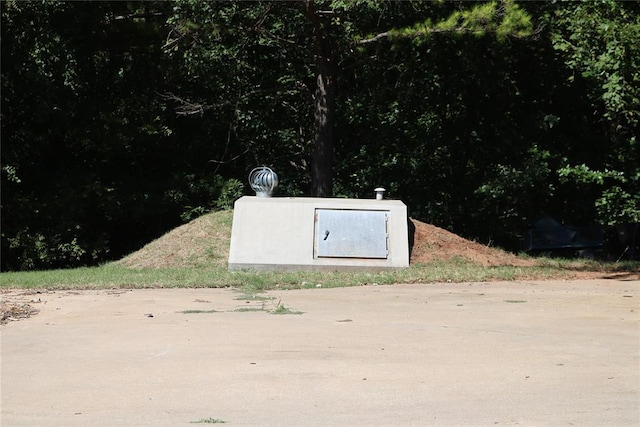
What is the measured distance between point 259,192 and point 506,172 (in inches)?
262

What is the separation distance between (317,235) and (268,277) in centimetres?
217

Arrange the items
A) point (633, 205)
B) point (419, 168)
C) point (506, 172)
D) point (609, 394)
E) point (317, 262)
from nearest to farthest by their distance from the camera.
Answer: point (609, 394) → point (317, 262) → point (633, 205) → point (506, 172) → point (419, 168)

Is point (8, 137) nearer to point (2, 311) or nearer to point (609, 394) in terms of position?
point (2, 311)

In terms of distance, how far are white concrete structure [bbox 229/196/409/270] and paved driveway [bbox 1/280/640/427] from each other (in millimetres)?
4309

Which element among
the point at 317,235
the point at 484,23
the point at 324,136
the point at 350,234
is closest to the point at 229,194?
the point at 324,136

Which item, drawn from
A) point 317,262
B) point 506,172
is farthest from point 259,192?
point 506,172

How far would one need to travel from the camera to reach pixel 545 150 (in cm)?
2256

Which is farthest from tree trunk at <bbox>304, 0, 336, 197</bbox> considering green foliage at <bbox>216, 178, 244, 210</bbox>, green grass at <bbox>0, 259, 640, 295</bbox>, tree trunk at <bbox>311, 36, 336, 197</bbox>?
green grass at <bbox>0, 259, 640, 295</bbox>

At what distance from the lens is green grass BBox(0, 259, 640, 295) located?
14.6 meters

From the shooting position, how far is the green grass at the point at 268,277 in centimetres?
1464

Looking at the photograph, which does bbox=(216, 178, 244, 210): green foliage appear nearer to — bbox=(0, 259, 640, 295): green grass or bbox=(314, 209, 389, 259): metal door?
bbox=(0, 259, 640, 295): green grass

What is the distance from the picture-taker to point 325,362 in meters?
8.31

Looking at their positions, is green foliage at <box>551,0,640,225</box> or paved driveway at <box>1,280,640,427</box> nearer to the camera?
paved driveway at <box>1,280,640,427</box>

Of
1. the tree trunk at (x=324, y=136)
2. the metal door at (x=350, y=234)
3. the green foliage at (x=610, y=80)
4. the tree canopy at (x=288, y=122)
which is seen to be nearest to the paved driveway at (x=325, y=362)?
the metal door at (x=350, y=234)
